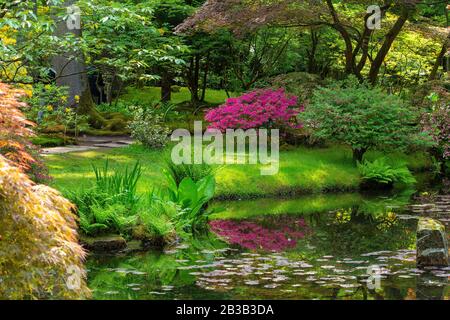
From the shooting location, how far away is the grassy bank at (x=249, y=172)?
49.3ft

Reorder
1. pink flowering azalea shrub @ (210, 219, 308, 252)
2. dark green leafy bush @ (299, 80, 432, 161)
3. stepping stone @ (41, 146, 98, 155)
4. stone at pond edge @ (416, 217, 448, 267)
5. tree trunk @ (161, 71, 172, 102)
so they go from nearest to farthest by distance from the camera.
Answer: stone at pond edge @ (416, 217, 448, 267), pink flowering azalea shrub @ (210, 219, 308, 252), stepping stone @ (41, 146, 98, 155), dark green leafy bush @ (299, 80, 432, 161), tree trunk @ (161, 71, 172, 102)

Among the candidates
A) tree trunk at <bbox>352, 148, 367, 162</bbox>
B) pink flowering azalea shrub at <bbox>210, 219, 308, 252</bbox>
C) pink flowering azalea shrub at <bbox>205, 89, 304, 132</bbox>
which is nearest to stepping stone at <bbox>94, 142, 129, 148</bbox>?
pink flowering azalea shrub at <bbox>205, 89, 304, 132</bbox>

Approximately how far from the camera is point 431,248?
367 inches

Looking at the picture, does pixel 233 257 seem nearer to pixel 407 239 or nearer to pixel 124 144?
pixel 407 239

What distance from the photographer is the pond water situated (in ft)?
26.6

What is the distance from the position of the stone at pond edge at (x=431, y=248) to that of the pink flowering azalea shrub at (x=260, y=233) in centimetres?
211

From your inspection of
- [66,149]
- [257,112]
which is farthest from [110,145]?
[257,112]

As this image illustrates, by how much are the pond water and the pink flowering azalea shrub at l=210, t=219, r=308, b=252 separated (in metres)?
0.01

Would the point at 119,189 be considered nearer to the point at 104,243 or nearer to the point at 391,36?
the point at 104,243

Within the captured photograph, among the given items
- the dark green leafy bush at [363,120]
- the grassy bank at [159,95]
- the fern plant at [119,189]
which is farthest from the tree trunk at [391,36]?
the fern plant at [119,189]

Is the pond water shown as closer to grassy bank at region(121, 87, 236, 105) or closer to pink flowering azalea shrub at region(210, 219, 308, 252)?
pink flowering azalea shrub at region(210, 219, 308, 252)

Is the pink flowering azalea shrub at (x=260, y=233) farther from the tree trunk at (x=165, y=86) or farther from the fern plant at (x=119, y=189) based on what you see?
the tree trunk at (x=165, y=86)

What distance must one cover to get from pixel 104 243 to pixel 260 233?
110 inches

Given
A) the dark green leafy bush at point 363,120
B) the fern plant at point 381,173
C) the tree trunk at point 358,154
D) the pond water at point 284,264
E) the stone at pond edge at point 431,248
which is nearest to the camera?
the pond water at point 284,264
